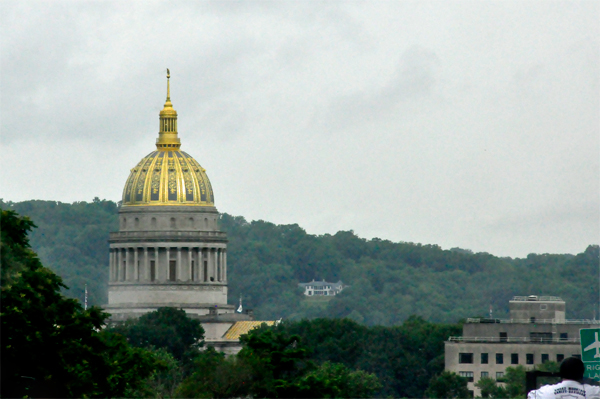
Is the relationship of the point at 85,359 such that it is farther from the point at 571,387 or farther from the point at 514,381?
the point at 514,381

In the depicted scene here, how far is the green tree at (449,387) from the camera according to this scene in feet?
552

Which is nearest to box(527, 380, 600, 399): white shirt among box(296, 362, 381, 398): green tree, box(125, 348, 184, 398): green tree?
box(296, 362, 381, 398): green tree

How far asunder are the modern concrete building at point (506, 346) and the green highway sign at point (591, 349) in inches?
4974

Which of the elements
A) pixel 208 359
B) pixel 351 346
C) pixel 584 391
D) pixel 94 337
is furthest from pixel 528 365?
pixel 584 391

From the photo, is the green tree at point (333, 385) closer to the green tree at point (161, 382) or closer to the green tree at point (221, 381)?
the green tree at point (221, 381)

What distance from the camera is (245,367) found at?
106562mm

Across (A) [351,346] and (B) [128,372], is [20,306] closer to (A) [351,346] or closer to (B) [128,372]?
(B) [128,372]

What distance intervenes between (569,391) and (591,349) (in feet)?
16.1

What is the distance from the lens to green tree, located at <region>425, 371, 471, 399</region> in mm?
168125

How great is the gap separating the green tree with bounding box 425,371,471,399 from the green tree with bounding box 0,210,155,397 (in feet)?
247

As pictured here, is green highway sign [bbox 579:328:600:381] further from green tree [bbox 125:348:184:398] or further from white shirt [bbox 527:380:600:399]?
green tree [bbox 125:348:184:398]

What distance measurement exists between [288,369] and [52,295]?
22252 millimetres

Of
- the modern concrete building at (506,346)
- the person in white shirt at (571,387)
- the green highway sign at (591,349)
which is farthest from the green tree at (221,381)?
the modern concrete building at (506,346)

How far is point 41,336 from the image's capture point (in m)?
88.1
